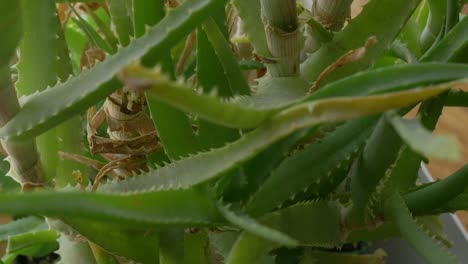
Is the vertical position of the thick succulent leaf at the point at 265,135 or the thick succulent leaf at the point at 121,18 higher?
the thick succulent leaf at the point at 121,18

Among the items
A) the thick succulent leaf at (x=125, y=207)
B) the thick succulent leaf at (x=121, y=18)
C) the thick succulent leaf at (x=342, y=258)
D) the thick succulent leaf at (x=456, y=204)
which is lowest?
the thick succulent leaf at (x=342, y=258)

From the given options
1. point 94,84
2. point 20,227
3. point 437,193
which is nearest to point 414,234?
point 437,193

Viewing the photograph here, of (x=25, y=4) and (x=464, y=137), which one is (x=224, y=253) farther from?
(x=464, y=137)

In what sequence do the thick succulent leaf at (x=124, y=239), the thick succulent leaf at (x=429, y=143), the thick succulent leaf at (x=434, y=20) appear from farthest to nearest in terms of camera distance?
the thick succulent leaf at (x=434, y=20) < the thick succulent leaf at (x=124, y=239) < the thick succulent leaf at (x=429, y=143)

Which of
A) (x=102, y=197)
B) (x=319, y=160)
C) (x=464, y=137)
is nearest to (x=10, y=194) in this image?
(x=102, y=197)

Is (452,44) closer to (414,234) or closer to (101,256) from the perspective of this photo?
(414,234)

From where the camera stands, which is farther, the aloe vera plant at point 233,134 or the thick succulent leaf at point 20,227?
the thick succulent leaf at point 20,227

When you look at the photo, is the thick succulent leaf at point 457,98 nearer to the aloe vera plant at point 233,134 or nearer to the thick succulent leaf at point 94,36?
the aloe vera plant at point 233,134

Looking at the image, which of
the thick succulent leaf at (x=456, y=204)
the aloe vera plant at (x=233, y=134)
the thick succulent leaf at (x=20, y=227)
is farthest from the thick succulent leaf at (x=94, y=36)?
the thick succulent leaf at (x=456, y=204)
